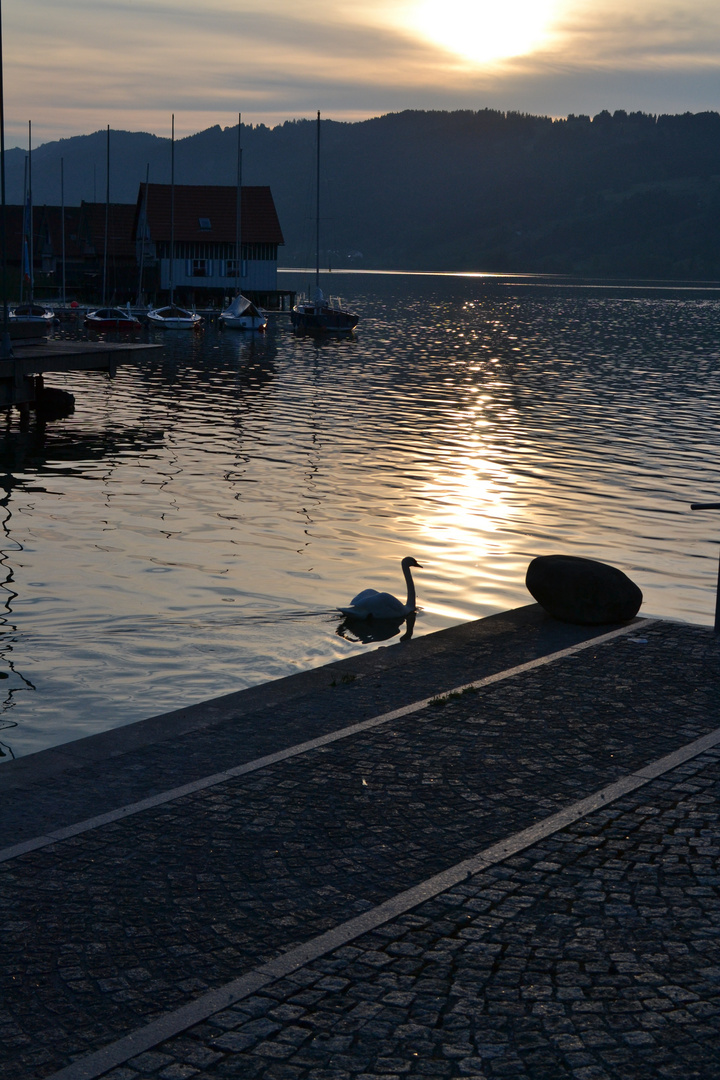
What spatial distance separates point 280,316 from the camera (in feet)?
295

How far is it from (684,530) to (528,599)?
5.48 m

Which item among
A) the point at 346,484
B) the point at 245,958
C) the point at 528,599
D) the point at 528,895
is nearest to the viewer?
the point at 245,958

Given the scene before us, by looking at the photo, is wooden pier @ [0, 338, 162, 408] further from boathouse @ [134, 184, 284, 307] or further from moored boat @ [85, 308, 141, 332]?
boathouse @ [134, 184, 284, 307]

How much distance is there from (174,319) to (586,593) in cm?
6488

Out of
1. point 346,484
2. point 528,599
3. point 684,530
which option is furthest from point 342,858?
point 346,484

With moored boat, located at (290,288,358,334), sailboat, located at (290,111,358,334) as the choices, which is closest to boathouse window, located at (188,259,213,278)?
sailboat, located at (290,111,358,334)

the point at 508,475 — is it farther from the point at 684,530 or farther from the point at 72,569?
the point at 72,569

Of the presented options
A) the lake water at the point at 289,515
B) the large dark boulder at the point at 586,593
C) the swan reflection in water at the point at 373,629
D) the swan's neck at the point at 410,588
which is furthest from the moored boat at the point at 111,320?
the large dark boulder at the point at 586,593

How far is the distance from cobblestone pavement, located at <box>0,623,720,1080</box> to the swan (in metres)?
5.19

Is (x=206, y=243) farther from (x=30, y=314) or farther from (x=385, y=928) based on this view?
(x=385, y=928)

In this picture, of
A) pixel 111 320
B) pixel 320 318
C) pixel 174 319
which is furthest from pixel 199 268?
pixel 111 320

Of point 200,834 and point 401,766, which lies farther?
point 401,766

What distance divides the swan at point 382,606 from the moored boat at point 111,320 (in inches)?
2317

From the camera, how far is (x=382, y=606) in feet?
44.9
